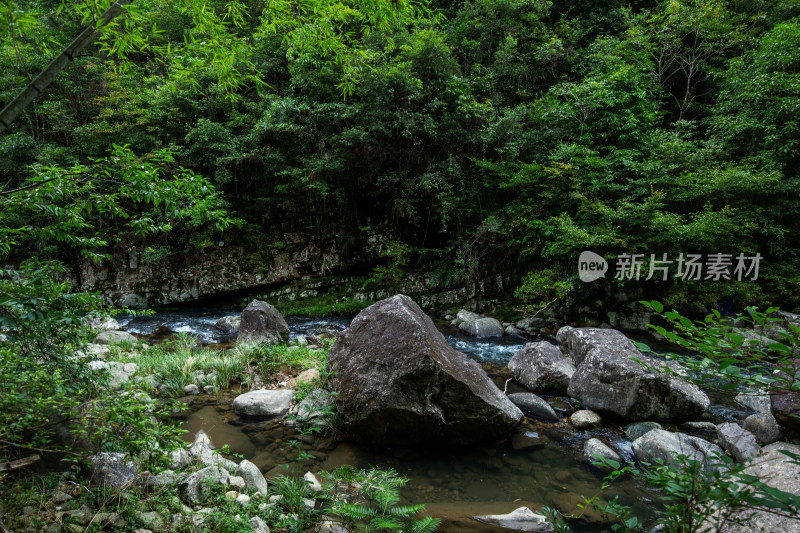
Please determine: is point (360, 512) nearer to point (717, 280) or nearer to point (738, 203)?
point (717, 280)

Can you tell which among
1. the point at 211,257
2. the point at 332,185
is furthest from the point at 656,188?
the point at 211,257

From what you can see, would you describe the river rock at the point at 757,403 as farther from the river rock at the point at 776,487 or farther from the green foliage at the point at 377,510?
the green foliage at the point at 377,510

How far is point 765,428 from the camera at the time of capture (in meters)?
4.25

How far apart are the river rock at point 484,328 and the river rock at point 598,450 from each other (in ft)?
15.9

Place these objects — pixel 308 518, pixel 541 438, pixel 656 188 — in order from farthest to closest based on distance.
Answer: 1. pixel 656 188
2. pixel 541 438
3. pixel 308 518

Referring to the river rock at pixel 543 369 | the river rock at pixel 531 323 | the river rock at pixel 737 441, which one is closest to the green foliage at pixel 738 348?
the river rock at pixel 737 441

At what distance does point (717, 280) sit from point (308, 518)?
1004cm

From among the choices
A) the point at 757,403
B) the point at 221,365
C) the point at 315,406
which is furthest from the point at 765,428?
the point at 221,365

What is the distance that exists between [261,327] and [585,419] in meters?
6.24

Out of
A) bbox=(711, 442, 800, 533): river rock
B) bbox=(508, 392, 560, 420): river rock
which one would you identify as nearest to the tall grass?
bbox=(508, 392, 560, 420): river rock

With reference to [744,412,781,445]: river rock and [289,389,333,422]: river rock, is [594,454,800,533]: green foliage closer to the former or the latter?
[289,389,333,422]: river rock

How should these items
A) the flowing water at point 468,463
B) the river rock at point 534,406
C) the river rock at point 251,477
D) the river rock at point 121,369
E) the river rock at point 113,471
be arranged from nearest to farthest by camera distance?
1. the river rock at point 113,471
2. the river rock at point 251,477
3. the flowing water at point 468,463
4. the river rock at point 534,406
5. the river rock at point 121,369

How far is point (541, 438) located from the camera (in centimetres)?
456

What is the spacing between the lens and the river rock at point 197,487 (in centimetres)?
280
